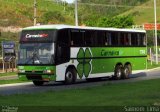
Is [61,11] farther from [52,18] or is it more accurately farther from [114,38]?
[114,38]

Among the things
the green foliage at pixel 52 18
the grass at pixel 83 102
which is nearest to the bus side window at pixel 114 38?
the grass at pixel 83 102

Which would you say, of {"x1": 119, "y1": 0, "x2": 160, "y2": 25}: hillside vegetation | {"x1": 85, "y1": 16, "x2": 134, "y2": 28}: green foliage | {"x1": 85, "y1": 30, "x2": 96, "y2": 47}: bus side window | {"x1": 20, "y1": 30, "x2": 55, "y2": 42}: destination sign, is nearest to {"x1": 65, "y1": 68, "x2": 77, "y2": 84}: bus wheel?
{"x1": 85, "y1": 30, "x2": 96, "y2": 47}: bus side window

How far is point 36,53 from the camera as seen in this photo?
29891mm

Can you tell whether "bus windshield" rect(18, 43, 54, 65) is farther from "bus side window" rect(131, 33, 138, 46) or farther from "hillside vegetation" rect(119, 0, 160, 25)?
"hillside vegetation" rect(119, 0, 160, 25)

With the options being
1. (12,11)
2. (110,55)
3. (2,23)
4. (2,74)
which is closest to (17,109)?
(110,55)

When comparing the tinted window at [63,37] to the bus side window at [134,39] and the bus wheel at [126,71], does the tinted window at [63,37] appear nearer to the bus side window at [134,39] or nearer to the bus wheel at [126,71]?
the bus wheel at [126,71]

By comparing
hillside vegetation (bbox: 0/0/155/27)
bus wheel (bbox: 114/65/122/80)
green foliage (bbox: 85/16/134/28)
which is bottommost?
bus wheel (bbox: 114/65/122/80)

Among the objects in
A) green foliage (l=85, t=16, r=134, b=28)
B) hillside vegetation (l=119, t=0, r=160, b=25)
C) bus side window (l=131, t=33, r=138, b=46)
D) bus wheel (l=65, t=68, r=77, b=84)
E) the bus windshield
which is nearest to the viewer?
the bus windshield

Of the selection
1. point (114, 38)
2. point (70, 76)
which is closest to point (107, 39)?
point (114, 38)

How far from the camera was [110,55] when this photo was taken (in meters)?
35.3

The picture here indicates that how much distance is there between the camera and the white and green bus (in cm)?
2991

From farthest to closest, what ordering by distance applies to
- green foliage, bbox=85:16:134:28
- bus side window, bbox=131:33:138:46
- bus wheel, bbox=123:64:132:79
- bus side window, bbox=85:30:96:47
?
green foliage, bbox=85:16:134:28 < bus side window, bbox=131:33:138:46 < bus wheel, bbox=123:64:132:79 < bus side window, bbox=85:30:96:47

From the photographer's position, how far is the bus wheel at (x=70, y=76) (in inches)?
1215

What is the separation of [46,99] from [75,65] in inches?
500
